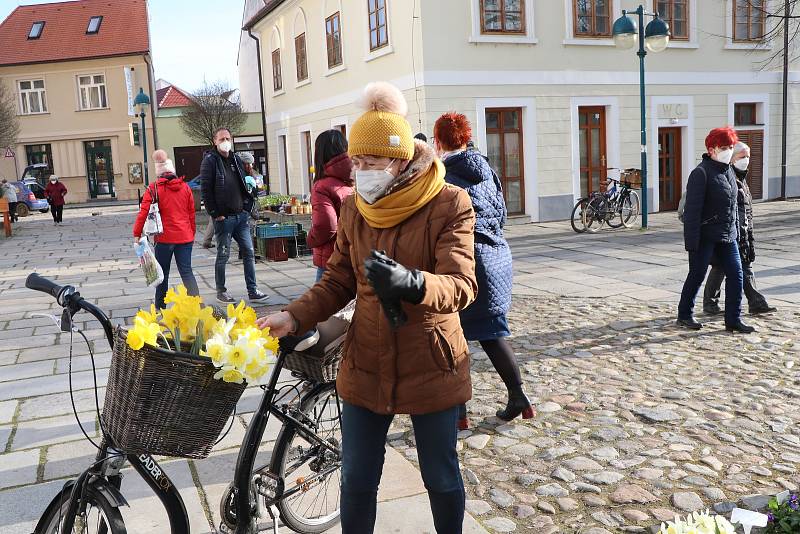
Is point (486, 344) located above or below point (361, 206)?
below

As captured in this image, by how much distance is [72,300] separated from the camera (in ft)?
8.17

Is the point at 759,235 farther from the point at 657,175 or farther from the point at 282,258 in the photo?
the point at 282,258

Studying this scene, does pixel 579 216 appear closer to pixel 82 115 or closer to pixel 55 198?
pixel 55 198

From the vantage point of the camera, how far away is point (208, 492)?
12.2 ft

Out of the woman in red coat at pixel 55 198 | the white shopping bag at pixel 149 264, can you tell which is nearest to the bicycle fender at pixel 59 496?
the white shopping bag at pixel 149 264

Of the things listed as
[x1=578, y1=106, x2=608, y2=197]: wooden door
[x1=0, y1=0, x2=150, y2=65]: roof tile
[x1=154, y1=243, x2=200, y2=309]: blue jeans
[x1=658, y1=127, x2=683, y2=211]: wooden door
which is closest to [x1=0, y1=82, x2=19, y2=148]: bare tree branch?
[x1=0, y1=0, x2=150, y2=65]: roof tile

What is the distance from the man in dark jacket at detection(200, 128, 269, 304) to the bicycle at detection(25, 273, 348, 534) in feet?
18.8

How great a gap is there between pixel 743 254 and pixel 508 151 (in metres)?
9.90

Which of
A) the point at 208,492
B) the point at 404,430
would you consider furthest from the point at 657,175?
the point at 208,492

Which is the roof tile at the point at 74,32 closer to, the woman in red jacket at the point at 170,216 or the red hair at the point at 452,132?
the woman in red jacket at the point at 170,216

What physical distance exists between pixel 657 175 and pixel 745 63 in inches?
158

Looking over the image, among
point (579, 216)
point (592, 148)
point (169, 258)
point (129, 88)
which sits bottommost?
point (579, 216)

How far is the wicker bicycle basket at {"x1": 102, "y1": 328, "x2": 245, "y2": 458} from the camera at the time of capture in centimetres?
213

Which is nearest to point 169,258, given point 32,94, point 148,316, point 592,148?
point 148,316
